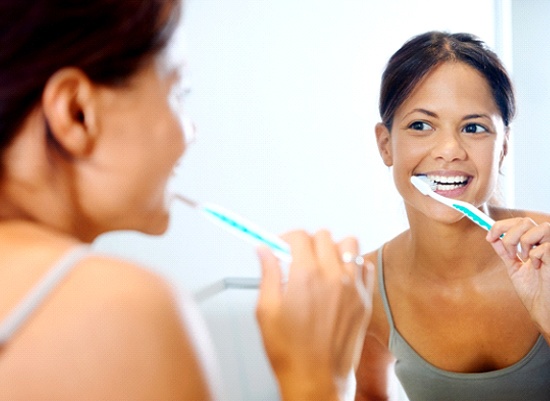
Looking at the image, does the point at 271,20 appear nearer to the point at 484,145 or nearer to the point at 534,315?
the point at 484,145

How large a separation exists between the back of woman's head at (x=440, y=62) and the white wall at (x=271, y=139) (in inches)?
11.9

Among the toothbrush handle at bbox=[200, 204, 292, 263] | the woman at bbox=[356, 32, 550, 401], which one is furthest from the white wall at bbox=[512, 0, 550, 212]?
the toothbrush handle at bbox=[200, 204, 292, 263]

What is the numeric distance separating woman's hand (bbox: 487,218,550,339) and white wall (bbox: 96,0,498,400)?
0.55 m

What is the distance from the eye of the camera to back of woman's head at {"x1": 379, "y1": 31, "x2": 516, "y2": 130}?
3.66 feet

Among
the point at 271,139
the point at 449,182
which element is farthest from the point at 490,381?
the point at 271,139

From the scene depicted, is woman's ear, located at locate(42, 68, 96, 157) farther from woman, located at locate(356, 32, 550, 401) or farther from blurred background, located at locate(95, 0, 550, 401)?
woman, located at locate(356, 32, 550, 401)

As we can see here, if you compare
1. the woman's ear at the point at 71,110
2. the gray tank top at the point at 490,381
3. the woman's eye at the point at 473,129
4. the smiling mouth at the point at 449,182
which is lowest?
the gray tank top at the point at 490,381

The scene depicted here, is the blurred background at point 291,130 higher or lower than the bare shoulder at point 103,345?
lower

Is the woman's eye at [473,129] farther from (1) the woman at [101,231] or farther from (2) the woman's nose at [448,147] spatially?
(1) the woman at [101,231]

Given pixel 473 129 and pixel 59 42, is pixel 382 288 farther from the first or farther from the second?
pixel 59 42

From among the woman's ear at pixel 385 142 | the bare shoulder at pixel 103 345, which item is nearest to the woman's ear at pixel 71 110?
the bare shoulder at pixel 103 345

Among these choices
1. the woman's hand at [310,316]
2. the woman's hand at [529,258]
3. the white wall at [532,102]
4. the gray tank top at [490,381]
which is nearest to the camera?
the woman's hand at [310,316]

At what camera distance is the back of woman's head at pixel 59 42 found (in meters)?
0.39

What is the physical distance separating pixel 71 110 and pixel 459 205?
27.4 inches
